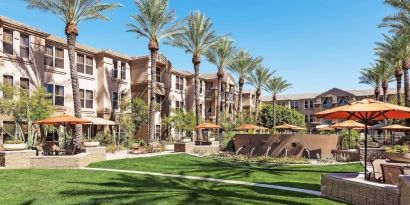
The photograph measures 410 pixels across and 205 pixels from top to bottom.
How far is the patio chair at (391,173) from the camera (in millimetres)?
10598

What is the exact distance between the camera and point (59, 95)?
34938 mm

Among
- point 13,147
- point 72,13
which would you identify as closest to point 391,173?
point 13,147

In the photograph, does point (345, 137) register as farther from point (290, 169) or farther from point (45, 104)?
point (45, 104)

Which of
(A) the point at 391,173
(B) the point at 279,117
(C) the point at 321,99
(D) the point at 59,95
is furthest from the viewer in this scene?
(C) the point at 321,99


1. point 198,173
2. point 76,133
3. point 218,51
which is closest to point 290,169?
point 198,173

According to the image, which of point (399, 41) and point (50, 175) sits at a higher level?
point (399, 41)

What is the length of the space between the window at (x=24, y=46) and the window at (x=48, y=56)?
2.15m

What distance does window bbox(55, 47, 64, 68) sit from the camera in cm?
3491

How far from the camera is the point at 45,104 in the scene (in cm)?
2805

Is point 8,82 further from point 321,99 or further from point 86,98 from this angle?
point 321,99

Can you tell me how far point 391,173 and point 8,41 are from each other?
2984cm

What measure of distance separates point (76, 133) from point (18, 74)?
8622 millimetres

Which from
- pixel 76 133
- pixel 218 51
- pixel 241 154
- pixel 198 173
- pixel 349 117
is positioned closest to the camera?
pixel 349 117

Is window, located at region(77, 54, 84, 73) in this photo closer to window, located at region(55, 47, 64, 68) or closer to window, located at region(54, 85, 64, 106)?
window, located at region(55, 47, 64, 68)
